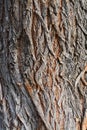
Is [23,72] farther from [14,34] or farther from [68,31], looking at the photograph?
[68,31]

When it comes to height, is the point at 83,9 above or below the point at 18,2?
below

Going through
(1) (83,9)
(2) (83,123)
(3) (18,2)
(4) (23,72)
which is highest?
(3) (18,2)

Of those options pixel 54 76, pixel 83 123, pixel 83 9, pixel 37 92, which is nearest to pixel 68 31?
pixel 83 9

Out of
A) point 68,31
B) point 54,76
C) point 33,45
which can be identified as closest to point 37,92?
point 54,76

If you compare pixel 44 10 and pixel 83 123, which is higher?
pixel 44 10

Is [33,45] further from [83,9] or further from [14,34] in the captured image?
[83,9]

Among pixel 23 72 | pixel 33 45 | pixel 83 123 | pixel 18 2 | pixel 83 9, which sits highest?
pixel 18 2
